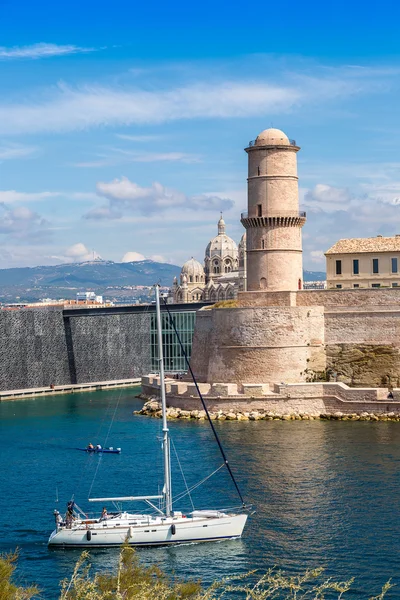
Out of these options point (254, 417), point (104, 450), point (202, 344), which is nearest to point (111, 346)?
point (202, 344)

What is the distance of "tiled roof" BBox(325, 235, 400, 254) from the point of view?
64.7m

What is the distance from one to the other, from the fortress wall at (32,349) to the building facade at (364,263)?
883 inches

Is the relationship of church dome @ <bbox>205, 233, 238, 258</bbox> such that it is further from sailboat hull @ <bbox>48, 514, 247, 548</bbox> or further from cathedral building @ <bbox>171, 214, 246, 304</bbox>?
sailboat hull @ <bbox>48, 514, 247, 548</bbox>

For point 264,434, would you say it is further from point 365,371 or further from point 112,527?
point 112,527

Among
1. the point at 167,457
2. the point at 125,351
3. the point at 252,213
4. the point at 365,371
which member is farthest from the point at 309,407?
the point at 125,351

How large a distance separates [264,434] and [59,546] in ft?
64.0

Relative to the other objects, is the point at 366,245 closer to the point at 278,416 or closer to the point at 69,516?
the point at 278,416

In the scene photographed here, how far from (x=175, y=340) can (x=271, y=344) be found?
26.4 m

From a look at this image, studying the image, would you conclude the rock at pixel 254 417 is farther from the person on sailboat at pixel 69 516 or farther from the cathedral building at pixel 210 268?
the cathedral building at pixel 210 268

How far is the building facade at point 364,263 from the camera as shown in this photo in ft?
212

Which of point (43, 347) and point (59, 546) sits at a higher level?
point (43, 347)

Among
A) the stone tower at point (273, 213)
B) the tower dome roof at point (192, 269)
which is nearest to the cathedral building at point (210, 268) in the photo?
the tower dome roof at point (192, 269)

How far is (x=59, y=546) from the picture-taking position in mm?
30906

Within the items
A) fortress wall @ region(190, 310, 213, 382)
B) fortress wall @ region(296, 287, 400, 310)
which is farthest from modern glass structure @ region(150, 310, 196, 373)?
fortress wall @ region(296, 287, 400, 310)
